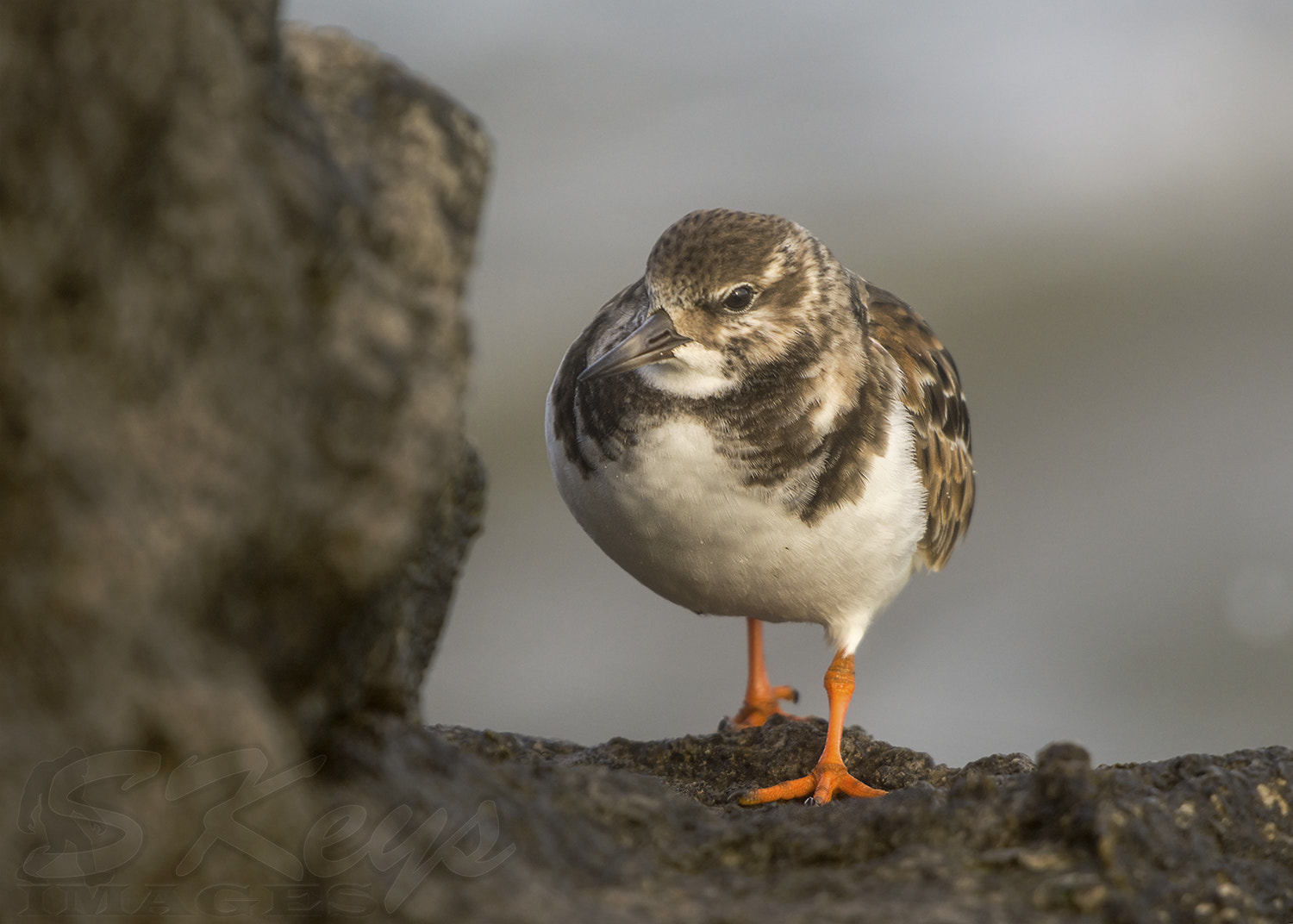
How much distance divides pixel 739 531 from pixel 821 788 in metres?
0.97

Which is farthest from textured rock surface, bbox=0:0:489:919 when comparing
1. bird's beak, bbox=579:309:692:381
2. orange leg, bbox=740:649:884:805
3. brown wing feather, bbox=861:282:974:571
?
brown wing feather, bbox=861:282:974:571

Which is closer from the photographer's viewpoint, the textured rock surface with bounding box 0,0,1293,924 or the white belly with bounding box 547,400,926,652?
the textured rock surface with bounding box 0,0,1293,924

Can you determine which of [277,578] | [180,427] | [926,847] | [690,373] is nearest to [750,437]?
[690,373]

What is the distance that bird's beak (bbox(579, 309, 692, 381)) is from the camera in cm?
384

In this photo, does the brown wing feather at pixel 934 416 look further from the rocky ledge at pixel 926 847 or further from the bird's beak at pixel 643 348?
the rocky ledge at pixel 926 847

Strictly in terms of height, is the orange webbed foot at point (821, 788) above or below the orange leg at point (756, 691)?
below

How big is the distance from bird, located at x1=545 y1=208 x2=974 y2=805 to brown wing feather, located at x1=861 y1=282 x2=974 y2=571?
38mm

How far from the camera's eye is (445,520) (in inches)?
128

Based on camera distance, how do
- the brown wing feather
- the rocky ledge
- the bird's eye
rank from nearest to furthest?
the rocky ledge, the bird's eye, the brown wing feather

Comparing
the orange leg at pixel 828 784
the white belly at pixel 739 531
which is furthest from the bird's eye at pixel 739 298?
the orange leg at pixel 828 784

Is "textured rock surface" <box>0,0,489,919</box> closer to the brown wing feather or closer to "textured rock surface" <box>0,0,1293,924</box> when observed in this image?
"textured rock surface" <box>0,0,1293,924</box>

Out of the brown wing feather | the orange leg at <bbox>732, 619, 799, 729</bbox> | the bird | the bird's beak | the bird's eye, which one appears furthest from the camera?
the orange leg at <bbox>732, 619, 799, 729</bbox>

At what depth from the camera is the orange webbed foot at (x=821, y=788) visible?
4105mm

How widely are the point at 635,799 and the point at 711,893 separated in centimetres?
39
